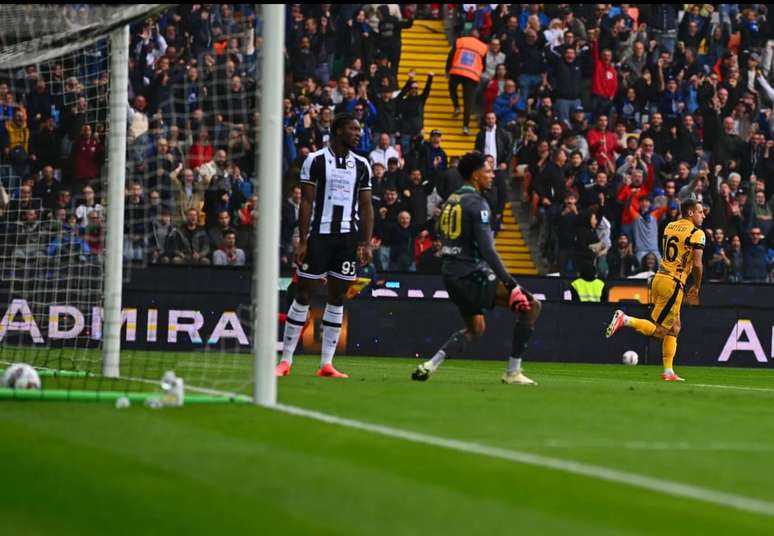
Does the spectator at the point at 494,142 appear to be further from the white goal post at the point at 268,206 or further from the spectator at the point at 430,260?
the white goal post at the point at 268,206

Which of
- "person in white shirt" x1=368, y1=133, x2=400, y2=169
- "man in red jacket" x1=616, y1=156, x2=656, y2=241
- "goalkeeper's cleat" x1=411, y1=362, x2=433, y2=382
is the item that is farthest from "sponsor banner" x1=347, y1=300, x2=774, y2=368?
"goalkeeper's cleat" x1=411, y1=362, x2=433, y2=382

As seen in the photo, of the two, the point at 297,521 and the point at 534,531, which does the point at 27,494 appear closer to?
the point at 297,521

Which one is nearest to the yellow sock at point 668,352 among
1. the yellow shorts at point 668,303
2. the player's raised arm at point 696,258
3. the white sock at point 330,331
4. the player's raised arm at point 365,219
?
the yellow shorts at point 668,303

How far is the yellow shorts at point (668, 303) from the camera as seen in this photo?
19.3m

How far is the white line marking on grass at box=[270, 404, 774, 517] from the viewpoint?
7070 millimetres

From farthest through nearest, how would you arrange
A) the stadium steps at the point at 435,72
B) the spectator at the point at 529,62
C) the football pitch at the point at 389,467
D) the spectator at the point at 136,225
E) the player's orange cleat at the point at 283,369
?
the stadium steps at the point at 435,72 → the spectator at the point at 529,62 → the spectator at the point at 136,225 → the player's orange cleat at the point at 283,369 → the football pitch at the point at 389,467

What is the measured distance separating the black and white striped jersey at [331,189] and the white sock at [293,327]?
0.79 metres

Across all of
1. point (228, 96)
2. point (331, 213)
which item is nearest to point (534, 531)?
point (331, 213)

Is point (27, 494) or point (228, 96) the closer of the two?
point (27, 494)

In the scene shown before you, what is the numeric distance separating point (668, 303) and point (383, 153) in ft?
32.0

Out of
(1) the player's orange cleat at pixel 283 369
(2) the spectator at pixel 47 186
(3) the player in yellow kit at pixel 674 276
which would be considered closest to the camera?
(1) the player's orange cleat at pixel 283 369

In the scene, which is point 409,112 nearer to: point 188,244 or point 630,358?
point 188,244

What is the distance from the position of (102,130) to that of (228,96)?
3.04 metres

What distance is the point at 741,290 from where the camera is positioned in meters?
26.6
